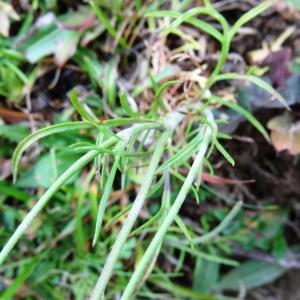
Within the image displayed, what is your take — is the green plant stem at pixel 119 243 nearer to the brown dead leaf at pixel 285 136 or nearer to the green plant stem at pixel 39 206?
the green plant stem at pixel 39 206

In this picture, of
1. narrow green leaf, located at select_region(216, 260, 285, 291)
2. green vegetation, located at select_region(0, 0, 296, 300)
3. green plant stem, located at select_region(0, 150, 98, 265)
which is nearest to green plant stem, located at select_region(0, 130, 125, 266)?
green plant stem, located at select_region(0, 150, 98, 265)

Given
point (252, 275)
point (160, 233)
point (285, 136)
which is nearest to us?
point (160, 233)

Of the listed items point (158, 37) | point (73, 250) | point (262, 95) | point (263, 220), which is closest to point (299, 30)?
point (262, 95)

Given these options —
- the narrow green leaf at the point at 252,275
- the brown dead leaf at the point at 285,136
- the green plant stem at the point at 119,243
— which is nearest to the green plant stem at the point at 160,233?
the green plant stem at the point at 119,243

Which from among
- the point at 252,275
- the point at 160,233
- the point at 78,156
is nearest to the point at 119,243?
the point at 160,233

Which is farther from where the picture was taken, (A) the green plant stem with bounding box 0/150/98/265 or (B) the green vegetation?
(B) the green vegetation

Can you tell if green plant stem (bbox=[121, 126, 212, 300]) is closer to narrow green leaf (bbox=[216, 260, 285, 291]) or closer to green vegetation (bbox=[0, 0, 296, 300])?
green vegetation (bbox=[0, 0, 296, 300])

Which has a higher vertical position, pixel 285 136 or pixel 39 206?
pixel 39 206

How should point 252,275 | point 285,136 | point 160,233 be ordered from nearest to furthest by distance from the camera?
point 160,233
point 285,136
point 252,275

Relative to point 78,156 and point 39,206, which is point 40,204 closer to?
point 39,206
